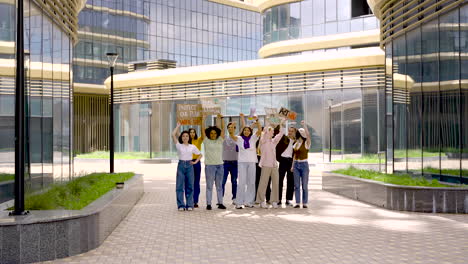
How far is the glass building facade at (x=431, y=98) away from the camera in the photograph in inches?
532

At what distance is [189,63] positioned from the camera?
7356cm

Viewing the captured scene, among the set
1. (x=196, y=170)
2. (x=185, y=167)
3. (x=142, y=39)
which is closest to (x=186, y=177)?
(x=185, y=167)

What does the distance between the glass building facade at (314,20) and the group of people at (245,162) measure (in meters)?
29.3

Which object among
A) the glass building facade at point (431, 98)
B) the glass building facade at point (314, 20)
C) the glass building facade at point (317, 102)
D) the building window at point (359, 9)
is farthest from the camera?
the glass building facade at point (314, 20)

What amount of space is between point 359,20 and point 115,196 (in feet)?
110

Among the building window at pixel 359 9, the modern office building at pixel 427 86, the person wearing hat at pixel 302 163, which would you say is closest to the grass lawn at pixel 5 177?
the person wearing hat at pixel 302 163

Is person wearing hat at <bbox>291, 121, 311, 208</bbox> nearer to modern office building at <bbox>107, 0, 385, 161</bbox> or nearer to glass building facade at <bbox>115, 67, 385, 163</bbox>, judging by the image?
modern office building at <bbox>107, 0, 385, 161</bbox>

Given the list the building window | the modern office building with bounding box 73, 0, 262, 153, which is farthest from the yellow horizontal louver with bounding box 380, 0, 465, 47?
the modern office building with bounding box 73, 0, 262, 153

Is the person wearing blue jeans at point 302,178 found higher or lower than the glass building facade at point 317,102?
lower

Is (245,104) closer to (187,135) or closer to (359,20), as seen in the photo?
(359,20)

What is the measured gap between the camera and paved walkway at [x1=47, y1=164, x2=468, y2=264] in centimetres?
779

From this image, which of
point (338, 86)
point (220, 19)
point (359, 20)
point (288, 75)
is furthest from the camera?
point (220, 19)

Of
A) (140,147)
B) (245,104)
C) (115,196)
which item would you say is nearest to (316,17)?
(245,104)

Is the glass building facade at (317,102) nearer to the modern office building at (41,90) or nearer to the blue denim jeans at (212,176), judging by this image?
the modern office building at (41,90)
